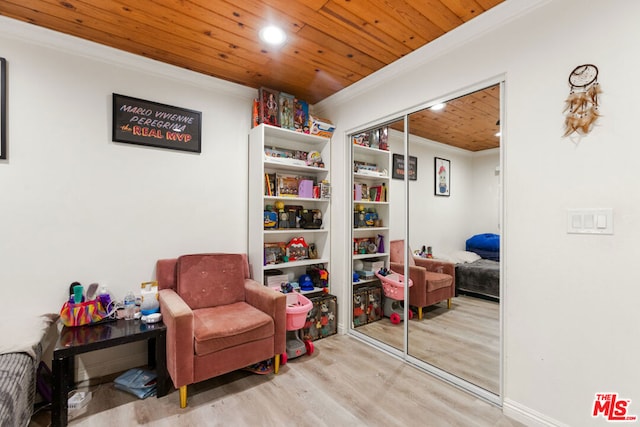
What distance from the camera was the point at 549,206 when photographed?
164 centimetres

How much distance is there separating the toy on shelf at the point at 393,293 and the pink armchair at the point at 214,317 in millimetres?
1061

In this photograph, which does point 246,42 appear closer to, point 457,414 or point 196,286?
point 196,286

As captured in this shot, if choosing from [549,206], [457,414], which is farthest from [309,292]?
[549,206]

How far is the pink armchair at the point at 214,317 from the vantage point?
72.6 inches

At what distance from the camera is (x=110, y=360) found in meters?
2.25

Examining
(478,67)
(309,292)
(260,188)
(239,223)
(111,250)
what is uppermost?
(478,67)

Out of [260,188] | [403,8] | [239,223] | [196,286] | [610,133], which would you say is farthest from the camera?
[239,223]

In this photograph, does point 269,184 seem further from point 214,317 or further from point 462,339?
point 462,339

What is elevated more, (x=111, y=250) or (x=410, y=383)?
(x=111, y=250)

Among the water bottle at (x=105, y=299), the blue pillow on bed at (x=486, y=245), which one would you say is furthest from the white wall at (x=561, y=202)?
the water bottle at (x=105, y=299)

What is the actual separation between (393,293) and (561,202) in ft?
5.02

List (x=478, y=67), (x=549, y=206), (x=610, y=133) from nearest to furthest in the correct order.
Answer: (x=610, y=133) → (x=549, y=206) → (x=478, y=67)

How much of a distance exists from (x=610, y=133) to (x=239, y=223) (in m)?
2.70

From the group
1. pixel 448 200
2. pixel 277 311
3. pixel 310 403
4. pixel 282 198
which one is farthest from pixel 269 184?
pixel 310 403
